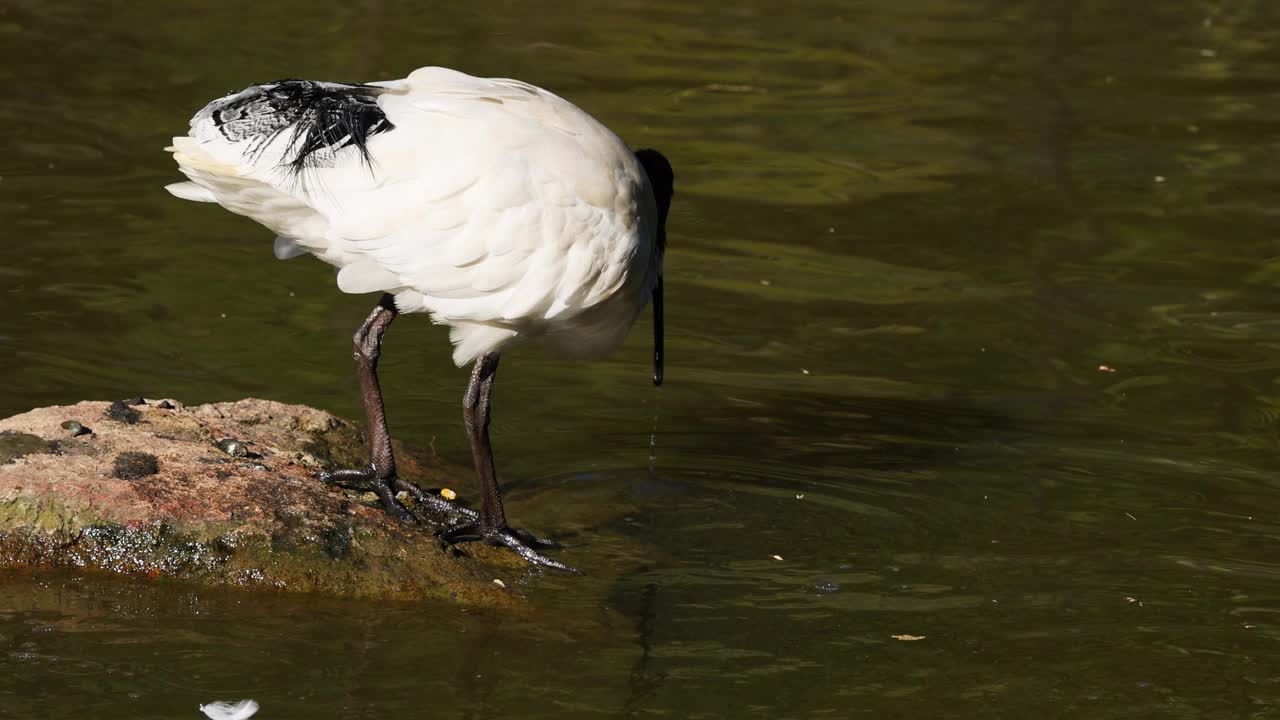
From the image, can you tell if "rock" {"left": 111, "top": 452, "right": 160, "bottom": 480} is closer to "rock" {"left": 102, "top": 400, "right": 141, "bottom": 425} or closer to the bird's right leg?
"rock" {"left": 102, "top": 400, "right": 141, "bottom": 425}

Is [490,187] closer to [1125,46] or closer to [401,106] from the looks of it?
[401,106]

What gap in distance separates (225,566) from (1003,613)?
2.79 metres

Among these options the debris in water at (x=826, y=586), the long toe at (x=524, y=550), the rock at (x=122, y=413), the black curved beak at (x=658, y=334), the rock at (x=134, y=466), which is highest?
the black curved beak at (x=658, y=334)

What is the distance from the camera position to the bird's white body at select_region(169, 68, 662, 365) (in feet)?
20.6

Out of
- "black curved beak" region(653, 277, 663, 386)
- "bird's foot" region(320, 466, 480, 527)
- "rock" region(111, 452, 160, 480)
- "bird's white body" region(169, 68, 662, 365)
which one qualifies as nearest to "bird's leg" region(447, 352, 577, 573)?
"bird's foot" region(320, 466, 480, 527)

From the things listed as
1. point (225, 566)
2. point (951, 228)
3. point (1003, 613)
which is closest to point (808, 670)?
point (1003, 613)

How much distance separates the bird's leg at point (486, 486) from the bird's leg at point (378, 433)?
0.64 feet

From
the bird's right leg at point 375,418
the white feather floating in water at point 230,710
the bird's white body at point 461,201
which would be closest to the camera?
the white feather floating in water at point 230,710

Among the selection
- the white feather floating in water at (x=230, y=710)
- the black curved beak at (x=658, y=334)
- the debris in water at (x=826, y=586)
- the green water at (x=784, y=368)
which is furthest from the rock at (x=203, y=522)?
the black curved beak at (x=658, y=334)

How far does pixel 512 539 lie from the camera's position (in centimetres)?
659

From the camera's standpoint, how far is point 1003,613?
6.48 m

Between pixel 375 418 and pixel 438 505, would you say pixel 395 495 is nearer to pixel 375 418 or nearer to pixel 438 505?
pixel 438 505

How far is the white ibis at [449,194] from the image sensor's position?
6.27 metres

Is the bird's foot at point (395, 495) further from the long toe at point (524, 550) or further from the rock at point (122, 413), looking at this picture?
the rock at point (122, 413)
